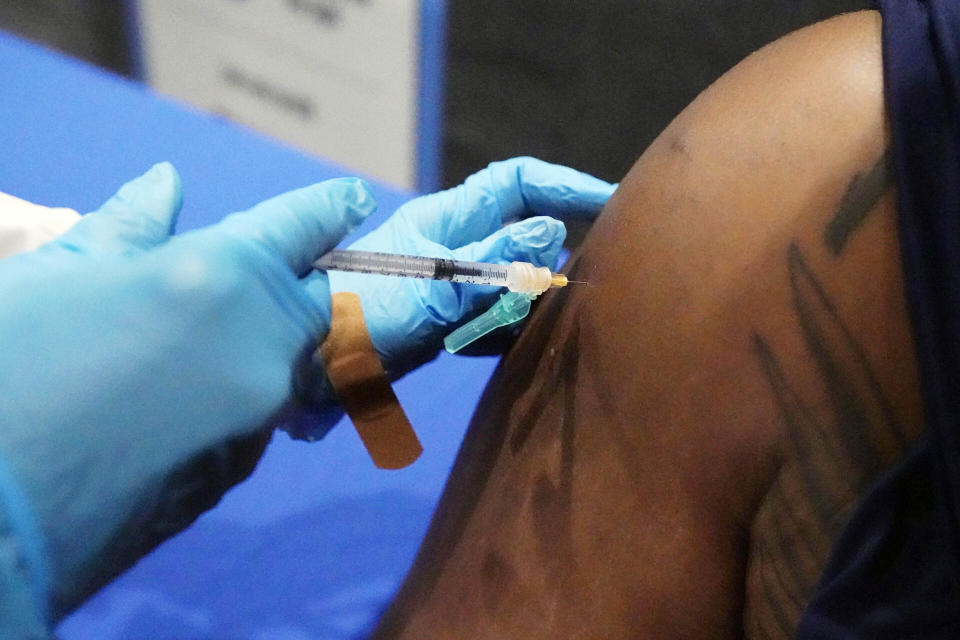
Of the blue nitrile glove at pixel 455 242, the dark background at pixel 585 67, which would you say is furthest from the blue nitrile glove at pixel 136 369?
the dark background at pixel 585 67

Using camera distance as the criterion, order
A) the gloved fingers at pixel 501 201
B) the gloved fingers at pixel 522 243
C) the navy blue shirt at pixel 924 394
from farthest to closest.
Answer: the gloved fingers at pixel 501 201
the gloved fingers at pixel 522 243
the navy blue shirt at pixel 924 394

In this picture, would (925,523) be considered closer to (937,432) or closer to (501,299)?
(937,432)

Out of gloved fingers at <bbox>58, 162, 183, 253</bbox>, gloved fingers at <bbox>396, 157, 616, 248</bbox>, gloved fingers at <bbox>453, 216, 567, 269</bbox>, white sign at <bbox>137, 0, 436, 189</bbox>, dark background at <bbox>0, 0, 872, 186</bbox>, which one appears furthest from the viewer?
white sign at <bbox>137, 0, 436, 189</bbox>

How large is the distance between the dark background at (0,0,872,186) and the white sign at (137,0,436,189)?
15 centimetres

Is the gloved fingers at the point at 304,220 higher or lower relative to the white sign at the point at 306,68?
higher

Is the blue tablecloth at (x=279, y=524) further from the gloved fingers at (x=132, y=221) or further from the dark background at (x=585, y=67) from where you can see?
the dark background at (x=585, y=67)

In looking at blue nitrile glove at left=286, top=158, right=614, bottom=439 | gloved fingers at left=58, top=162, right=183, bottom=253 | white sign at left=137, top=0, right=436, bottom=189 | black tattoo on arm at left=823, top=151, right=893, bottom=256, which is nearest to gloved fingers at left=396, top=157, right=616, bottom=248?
blue nitrile glove at left=286, top=158, right=614, bottom=439

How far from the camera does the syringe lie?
2.39ft

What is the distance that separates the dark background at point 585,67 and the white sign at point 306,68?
149 mm

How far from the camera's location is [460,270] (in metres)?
0.76

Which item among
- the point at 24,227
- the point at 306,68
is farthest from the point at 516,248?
the point at 306,68

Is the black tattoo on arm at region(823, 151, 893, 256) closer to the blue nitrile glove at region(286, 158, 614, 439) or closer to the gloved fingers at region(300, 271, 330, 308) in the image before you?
the blue nitrile glove at region(286, 158, 614, 439)

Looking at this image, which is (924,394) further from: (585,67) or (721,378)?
(585,67)

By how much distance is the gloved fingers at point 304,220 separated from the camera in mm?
722
